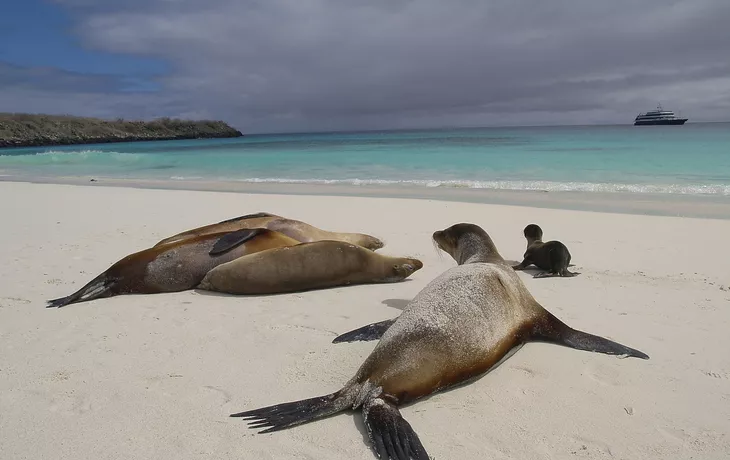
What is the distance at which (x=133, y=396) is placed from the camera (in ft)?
9.62

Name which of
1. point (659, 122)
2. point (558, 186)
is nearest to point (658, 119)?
point (659, 122)

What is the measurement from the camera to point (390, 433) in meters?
2.44

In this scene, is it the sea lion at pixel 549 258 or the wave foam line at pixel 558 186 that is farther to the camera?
the wave foam line at pixel 558 186

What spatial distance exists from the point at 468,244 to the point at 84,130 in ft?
312

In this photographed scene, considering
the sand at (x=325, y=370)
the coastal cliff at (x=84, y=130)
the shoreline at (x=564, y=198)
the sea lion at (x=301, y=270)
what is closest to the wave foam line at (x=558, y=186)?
the shoreline at (x=564, y=198)

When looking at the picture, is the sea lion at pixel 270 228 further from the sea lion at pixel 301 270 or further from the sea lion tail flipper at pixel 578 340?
the sea lion tail flipper at pixel 578 340

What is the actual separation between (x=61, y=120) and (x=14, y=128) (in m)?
12.3

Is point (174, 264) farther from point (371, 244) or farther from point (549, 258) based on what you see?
point (549, 258)

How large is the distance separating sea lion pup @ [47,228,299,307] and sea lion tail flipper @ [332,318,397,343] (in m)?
1.94

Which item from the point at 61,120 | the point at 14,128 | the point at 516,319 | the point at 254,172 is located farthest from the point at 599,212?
the point at 61,120

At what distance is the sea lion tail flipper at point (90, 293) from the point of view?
4676 millimetres

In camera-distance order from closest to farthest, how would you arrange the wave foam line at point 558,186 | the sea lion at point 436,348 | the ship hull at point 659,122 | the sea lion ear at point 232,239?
the sea lion at point 436,348 → the sea lion ear at point 232,239 → the wave foam line at point 558,186 → the ship hull at point 659,122

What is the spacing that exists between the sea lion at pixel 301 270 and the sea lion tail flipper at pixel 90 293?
80 cm

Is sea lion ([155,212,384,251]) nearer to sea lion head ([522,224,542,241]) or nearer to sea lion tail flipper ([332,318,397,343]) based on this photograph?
sea lion head ([522,224,542,241])
